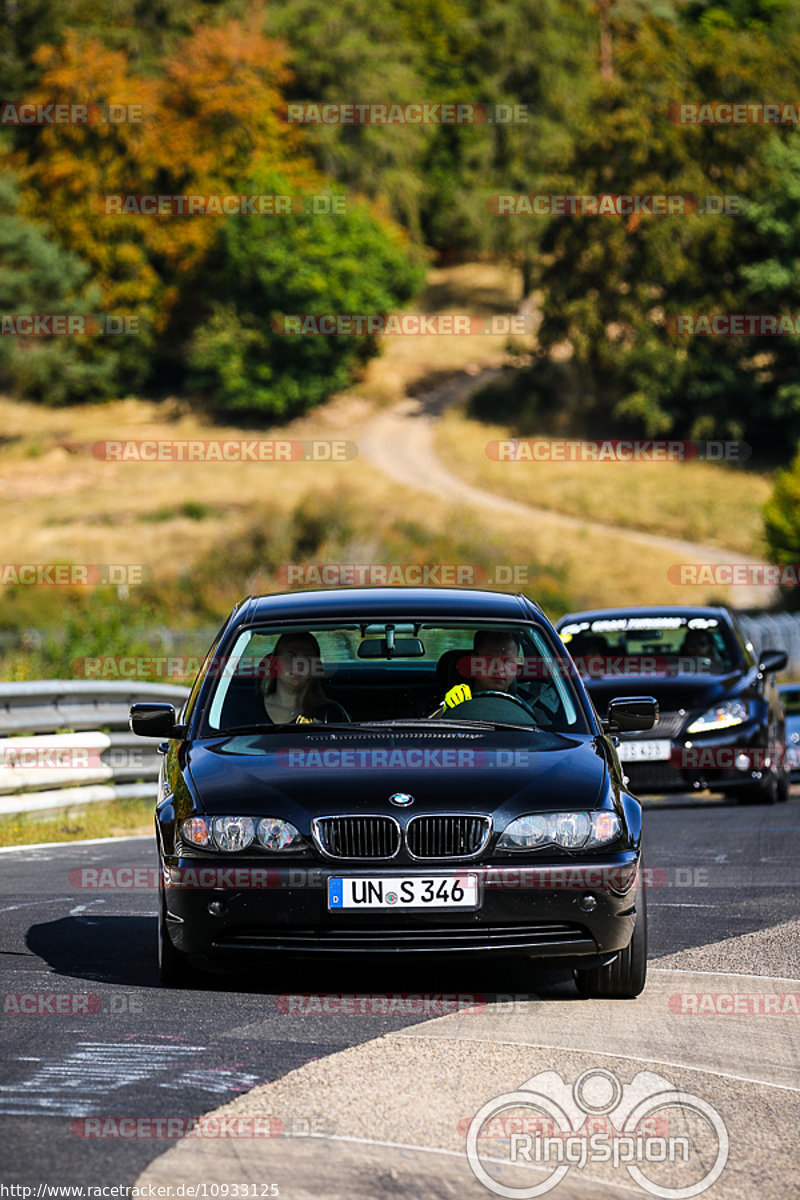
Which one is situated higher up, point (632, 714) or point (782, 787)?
point (632, 714)

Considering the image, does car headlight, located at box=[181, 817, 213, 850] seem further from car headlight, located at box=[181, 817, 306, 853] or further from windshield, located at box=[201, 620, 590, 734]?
windshield, located at box=[201, 620, 590, 734]

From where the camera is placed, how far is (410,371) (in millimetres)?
88750

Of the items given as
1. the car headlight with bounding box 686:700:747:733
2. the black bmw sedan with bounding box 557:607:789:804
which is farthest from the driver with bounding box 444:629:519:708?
the car headlight with bounding box 686:700:747:733

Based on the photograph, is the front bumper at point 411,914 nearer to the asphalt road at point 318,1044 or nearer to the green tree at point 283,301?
the asphalt road at point 318,1044

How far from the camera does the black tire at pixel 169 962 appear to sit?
663cm

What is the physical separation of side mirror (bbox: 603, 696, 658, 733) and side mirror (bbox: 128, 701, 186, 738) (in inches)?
70.5

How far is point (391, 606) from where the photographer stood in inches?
309

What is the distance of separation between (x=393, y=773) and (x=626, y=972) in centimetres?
112

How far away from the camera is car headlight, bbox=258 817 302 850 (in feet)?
20.7

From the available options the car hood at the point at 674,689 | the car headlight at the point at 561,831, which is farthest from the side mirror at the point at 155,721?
the car hood at the point at 674,689

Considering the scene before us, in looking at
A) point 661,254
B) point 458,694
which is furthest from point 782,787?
point 661,254

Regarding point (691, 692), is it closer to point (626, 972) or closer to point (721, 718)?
point (721, 718)

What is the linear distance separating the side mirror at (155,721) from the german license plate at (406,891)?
142 centimetres

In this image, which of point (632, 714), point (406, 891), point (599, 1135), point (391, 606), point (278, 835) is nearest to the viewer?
point (599, 1135)
